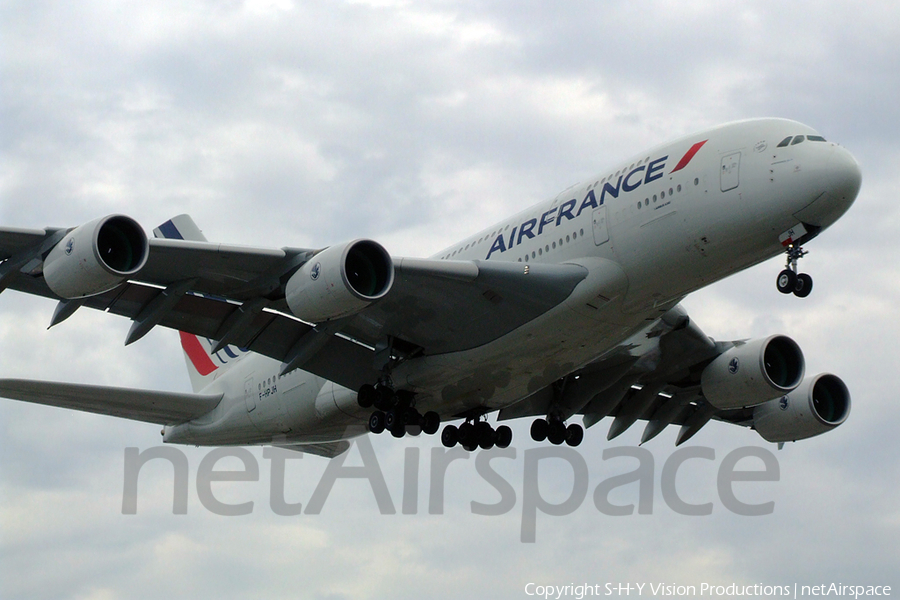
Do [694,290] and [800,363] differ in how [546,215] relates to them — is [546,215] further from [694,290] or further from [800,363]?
[800,363]

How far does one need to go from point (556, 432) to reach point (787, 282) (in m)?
9.40

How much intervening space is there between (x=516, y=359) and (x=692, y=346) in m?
6.30

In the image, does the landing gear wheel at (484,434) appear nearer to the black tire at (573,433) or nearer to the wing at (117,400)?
the black tire at (573,433)

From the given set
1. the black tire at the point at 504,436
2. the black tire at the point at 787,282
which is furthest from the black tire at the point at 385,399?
the black tire at the point at 787,282

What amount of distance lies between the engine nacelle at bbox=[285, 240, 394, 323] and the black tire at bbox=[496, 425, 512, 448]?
856cm

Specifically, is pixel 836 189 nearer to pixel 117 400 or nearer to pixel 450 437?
pixel 450 437

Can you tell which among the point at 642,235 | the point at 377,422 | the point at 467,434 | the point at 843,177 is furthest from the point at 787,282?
the point at 467,434

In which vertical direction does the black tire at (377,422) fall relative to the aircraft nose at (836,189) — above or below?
below

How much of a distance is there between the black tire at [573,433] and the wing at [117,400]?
29.6 ft

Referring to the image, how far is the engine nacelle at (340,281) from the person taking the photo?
20703 mm

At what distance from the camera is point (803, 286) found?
68.2ft

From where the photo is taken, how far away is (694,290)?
22.5 metres

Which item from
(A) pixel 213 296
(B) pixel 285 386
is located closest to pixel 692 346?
(B) pixel 285 386

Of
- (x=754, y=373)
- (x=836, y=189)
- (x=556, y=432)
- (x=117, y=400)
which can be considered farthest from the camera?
(x=556, y=432)
